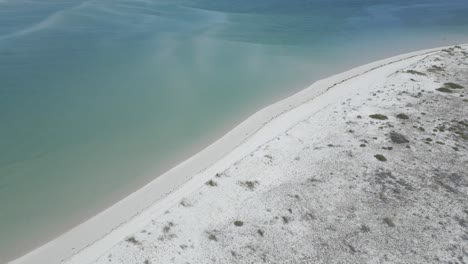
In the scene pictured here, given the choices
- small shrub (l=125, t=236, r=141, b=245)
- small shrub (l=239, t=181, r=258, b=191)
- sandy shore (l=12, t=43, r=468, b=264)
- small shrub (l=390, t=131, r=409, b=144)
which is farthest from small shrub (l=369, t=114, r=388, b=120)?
small shrub (l=125, t=236, r=141, b=245)

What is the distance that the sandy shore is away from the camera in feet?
51.9

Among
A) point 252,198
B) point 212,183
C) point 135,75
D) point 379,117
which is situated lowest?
point 252,198

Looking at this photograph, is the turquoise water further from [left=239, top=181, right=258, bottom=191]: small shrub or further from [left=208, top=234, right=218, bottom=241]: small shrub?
[left=208, top=234, right=218, bottom=241]: small shrub

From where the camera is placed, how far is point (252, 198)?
18766mm

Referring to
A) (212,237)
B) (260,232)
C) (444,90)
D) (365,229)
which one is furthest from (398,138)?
(212,237)

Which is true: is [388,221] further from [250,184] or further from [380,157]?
[250,184]

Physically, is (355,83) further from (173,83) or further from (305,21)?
(305,21)

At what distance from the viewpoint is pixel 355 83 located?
33.4 meters

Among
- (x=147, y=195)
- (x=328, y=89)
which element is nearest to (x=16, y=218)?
(x=147, y=195)

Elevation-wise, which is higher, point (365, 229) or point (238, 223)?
point (238, 223)

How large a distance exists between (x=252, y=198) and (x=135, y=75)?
73.4ft

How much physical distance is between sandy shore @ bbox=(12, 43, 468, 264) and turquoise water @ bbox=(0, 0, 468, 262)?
175 centimetres

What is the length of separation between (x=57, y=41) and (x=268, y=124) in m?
33.1

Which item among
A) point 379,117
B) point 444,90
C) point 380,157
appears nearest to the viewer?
point 380,157
